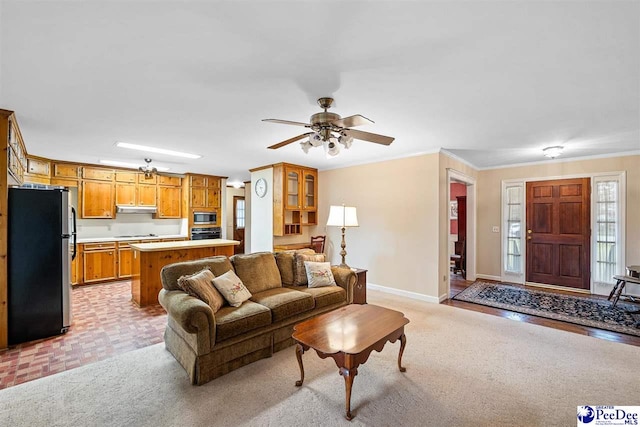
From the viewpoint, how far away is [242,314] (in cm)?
261

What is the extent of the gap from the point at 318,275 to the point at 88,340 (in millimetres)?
2670

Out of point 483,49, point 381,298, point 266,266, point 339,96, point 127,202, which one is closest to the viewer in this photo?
point 483,49

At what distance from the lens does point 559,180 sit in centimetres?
541

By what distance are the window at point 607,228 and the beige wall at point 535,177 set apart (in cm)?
11

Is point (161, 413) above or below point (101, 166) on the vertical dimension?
below

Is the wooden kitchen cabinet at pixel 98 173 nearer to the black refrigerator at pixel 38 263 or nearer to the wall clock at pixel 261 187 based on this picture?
the black refrigerator at pixel 38 263

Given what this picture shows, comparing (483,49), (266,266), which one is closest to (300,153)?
(266,266)

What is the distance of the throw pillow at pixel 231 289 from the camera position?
9.30ft

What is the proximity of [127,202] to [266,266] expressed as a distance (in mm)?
4670

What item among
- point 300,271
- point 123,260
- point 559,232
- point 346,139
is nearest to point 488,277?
point 559,232

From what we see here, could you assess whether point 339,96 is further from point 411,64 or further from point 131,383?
point 131,383

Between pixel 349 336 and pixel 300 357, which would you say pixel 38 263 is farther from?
pixel 349 336

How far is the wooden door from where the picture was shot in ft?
16.9

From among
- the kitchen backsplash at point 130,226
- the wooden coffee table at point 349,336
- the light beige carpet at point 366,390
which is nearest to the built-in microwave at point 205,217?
the kitchen backsplash at point 130,226
